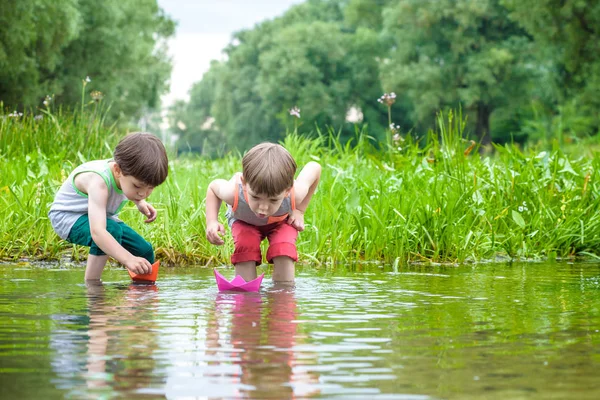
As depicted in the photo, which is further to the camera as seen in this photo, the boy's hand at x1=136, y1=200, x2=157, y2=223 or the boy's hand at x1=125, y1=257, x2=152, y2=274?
the boy's hand at x1=136, y1=200, x2=157, y2=223

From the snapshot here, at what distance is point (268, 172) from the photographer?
4617 mm

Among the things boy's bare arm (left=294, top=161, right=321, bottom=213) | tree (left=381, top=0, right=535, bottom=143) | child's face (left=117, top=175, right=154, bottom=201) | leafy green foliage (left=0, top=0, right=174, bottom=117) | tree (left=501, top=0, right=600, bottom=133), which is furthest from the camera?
tree (left=381, top=0, right=535, bottom=143)

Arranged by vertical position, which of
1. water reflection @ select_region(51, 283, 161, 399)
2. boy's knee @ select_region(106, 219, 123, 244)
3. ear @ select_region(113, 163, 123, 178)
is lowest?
water reflection @ select_region(51, 283, 161, 399)

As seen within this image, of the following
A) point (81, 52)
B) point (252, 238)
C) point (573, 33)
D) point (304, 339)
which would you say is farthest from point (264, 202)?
point (81, 52)

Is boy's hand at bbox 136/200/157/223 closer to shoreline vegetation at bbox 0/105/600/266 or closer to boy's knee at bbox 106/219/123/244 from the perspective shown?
boy's knee at bbox 106/219/123/244

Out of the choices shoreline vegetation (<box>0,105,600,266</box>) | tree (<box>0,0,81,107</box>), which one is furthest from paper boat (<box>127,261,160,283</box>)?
tree (<box>0,0,81,107</box>)

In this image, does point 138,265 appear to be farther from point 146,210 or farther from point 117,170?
point 146,210

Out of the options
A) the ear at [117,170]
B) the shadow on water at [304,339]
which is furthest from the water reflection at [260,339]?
the ear at [117,170]

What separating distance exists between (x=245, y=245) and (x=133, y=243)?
0.73 meters

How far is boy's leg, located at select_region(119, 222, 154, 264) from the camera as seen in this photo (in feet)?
18.3

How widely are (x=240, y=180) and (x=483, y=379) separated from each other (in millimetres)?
2809

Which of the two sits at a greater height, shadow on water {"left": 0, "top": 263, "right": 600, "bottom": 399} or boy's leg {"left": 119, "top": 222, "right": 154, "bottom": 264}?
boy's leg {"left": 119, "top": 222, "right": 154, "bottom": 264}

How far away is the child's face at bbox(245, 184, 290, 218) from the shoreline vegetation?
1.89 m

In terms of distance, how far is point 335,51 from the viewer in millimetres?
64688
